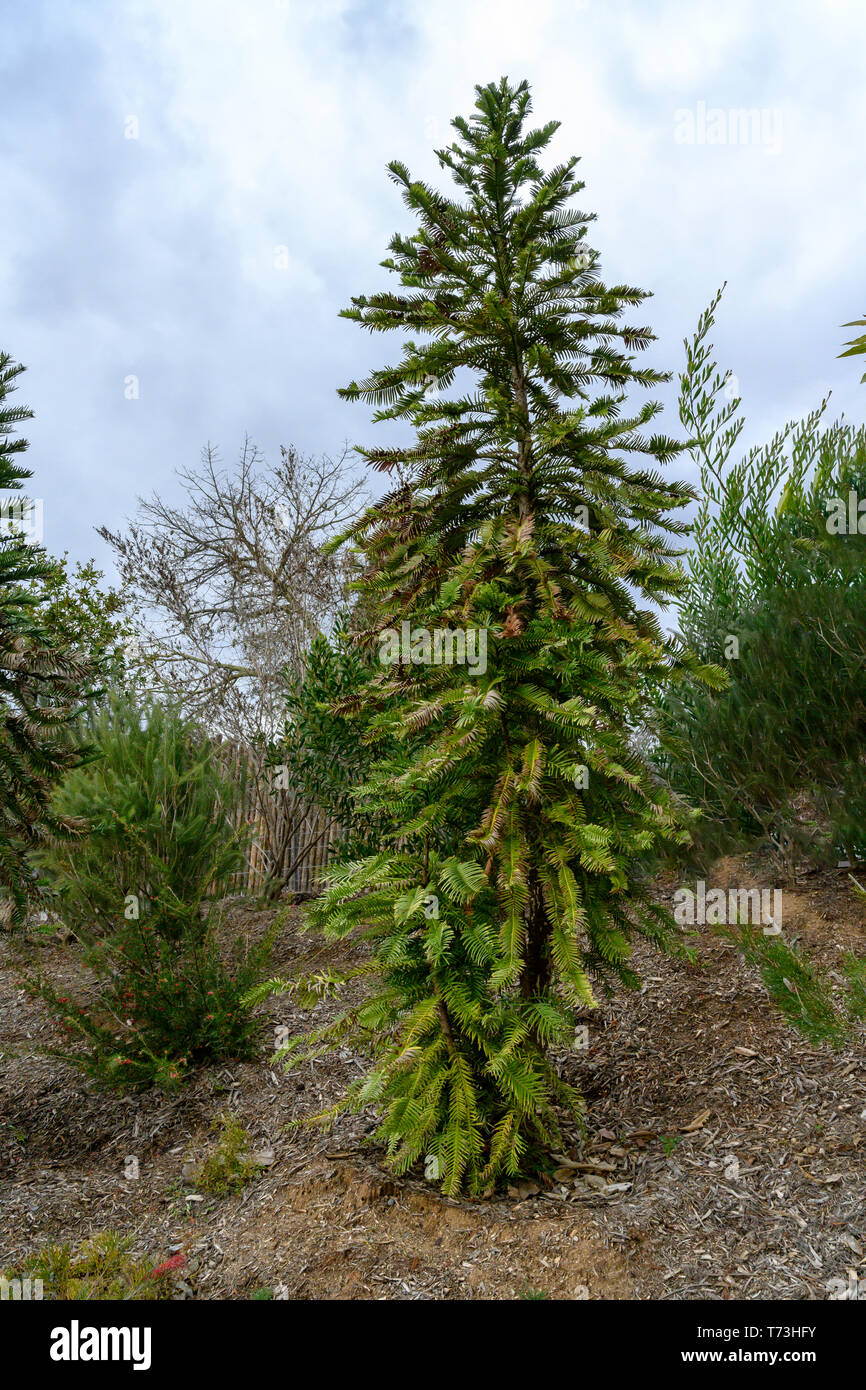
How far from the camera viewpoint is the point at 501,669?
3.55 meters

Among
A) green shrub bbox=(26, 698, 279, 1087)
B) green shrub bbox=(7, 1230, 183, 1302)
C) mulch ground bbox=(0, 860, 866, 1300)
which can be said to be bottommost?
green shrub bbox=(7, 1230, 183, 1302)

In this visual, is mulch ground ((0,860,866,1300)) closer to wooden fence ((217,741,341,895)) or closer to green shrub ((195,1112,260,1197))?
green shrub ((195,1112,260,1197))

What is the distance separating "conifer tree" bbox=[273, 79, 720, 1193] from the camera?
3.45 m

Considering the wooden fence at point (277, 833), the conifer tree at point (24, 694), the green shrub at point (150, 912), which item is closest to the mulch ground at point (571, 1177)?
the green shrub at point (150, 912)

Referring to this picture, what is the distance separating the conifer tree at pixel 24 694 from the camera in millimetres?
4520

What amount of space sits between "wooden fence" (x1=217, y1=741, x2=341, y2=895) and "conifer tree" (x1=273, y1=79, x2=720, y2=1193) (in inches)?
179

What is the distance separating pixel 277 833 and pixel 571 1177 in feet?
17.8

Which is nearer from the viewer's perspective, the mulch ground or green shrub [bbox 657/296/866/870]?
the mulch ground

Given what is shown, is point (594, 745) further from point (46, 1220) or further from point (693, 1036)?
point (46, 1220)

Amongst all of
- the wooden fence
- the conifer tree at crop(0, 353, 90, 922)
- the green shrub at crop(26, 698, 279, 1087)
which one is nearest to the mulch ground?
the green shrub at crop(26, 698, 279, 1087)

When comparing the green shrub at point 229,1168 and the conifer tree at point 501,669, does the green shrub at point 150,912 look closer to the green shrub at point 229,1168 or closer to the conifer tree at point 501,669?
the green shrub at point 229,1168

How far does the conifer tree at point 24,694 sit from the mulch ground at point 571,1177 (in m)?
1.59
